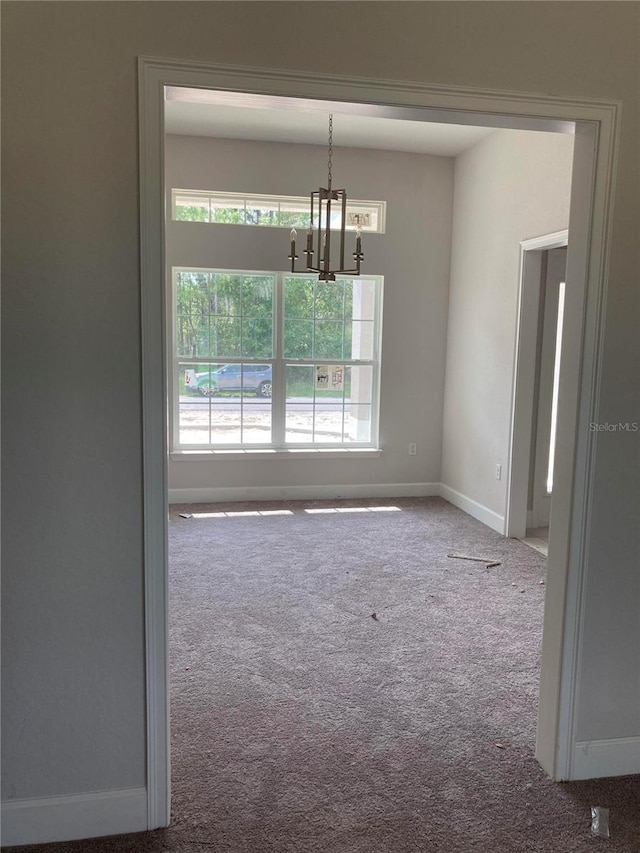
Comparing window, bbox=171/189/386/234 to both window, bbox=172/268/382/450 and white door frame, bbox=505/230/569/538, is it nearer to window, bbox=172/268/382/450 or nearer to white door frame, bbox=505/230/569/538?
window, bbox=172/268/382/450

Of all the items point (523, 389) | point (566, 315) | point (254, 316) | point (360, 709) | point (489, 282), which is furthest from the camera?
point (254, 316)

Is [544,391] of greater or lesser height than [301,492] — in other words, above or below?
above

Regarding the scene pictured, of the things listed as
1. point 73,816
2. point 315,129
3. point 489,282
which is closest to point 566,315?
point 73,816

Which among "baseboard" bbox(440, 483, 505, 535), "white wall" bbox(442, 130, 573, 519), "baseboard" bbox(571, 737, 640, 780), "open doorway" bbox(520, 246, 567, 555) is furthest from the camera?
"baseboard" bbox(440, 483, 505, 535)

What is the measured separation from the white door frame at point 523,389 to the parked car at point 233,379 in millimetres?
2272

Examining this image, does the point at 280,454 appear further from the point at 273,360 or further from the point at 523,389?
the point at 523,389

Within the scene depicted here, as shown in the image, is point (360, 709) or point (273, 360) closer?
point (360, 709)

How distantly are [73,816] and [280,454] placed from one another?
4.04m

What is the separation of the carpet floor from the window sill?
1.21 metres

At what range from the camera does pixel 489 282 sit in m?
5.19

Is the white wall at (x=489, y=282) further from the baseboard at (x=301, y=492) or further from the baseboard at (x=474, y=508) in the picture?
the baseboard at (x=301, y=492)

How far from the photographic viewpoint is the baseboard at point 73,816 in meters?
1.84

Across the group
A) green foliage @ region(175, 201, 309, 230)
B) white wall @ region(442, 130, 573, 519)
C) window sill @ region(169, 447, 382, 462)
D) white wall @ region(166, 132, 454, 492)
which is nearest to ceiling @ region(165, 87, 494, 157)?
white wall @ region(166, 132, 454, 492)

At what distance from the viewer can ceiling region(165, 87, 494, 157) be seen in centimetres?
471
